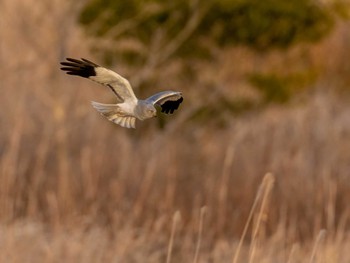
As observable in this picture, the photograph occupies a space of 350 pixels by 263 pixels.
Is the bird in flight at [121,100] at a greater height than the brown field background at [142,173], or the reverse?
the brown field background at [142,173]

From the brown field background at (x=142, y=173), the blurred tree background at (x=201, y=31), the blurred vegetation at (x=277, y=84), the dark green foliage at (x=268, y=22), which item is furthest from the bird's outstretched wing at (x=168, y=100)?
the blurred vegetation at (x=277, y=84)

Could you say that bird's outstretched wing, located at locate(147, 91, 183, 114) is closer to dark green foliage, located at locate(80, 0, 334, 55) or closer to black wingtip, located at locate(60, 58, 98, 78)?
black wingtip, located at locate(60, 58, 98, 78)

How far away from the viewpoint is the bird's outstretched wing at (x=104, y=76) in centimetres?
120

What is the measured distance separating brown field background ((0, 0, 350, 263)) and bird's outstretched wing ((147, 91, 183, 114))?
2.75 meters

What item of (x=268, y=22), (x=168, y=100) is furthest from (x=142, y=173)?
(x=168, y=100)

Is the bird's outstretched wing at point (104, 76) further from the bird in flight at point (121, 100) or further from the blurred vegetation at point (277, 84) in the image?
the blurred vegetation at point (277, 84)

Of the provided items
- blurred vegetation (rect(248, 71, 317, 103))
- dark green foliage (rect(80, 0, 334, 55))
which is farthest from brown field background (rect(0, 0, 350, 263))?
dark green foliage (rect(80, 0, 334, 55))

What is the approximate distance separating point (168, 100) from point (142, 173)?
5.78 m

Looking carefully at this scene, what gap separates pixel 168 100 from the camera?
4.17ft

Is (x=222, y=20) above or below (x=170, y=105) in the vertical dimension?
above

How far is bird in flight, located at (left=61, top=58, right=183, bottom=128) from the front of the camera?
46.3 inches

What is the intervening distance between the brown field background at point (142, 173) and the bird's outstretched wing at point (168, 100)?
2.75m

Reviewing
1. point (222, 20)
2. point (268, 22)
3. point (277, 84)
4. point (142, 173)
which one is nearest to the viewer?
point (142, 173)

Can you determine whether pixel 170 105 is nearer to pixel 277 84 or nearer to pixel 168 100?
pixel 168 100
